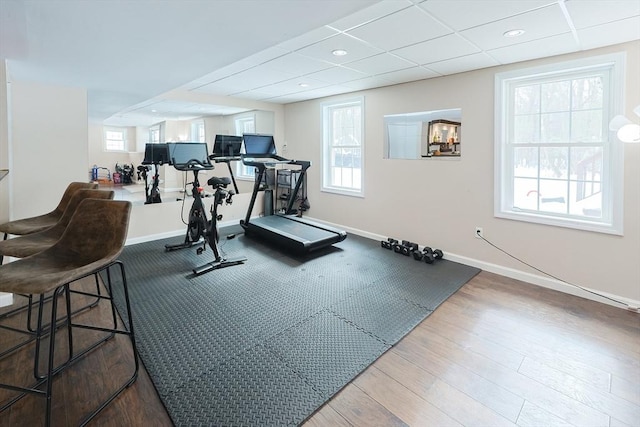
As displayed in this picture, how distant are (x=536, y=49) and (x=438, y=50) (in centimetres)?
92

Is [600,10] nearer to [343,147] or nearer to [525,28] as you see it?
[525,28]

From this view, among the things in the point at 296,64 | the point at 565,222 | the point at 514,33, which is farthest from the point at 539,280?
the point at 296,64

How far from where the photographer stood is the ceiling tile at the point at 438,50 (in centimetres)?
292

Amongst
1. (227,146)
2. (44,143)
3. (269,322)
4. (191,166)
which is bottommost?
(269,322)

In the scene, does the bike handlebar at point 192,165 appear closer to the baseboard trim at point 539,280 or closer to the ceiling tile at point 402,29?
the ceiling tile at point 402,29

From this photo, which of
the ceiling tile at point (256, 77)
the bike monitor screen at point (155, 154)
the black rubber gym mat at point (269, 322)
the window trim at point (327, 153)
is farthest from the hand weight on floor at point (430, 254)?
the bike monitor screen at point (155, 154)

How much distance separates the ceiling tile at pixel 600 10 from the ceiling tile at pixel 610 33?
0.38ft

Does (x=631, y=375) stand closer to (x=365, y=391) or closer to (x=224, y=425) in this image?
(x=365, y=391)

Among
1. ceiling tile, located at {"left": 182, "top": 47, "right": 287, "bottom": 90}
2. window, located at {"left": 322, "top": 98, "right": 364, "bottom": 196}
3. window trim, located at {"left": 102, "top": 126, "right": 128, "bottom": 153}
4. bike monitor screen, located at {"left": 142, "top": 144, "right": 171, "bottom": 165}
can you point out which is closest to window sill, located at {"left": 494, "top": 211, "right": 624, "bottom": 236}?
window, located at {"left": 322, "top": 98, "right": 364, "bottom": 196}

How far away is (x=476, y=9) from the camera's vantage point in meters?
2.31

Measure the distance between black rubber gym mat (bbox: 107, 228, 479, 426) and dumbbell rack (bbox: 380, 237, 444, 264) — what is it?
122mm

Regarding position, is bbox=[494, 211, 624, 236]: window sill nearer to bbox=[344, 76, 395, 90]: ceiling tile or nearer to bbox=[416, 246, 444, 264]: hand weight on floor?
bbox=[416, 246, 444, 264]: hand weight on floor

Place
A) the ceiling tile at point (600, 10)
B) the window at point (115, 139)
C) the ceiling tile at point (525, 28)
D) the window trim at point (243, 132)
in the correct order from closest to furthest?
1. the ceiling tile at point (600, 10)
2. the ceiling tile at point (525, 28)
3. the window at point (115, 139)
4. the window trim at point (243, 132)

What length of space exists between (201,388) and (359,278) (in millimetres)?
2100
